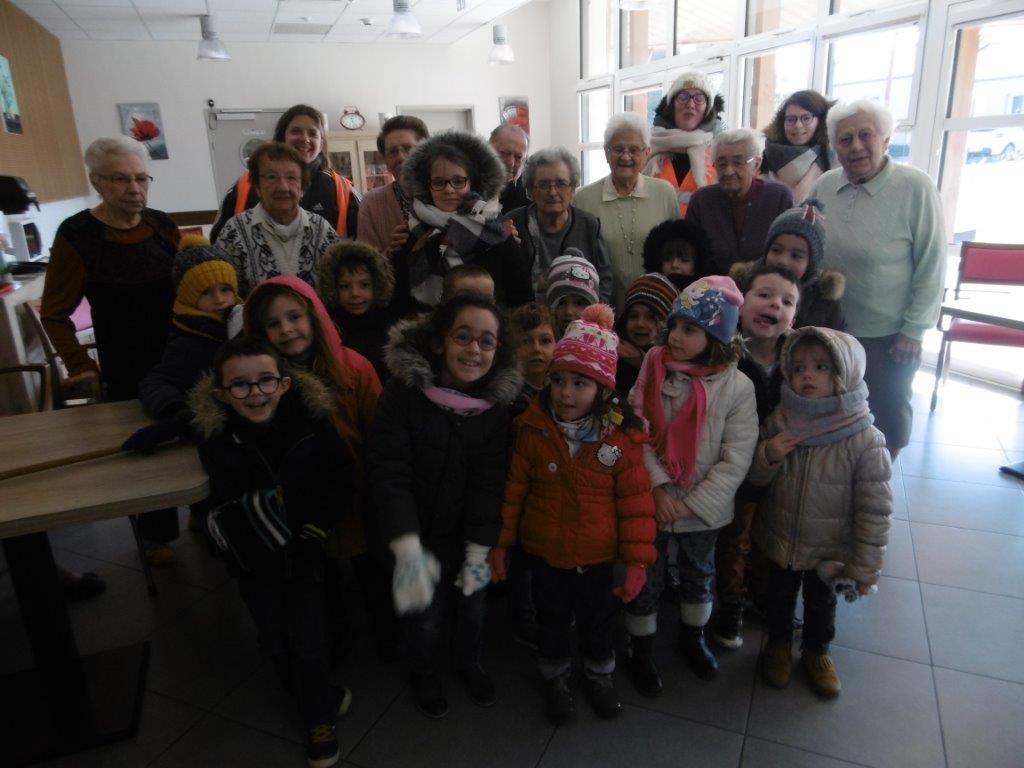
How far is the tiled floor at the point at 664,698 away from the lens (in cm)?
169

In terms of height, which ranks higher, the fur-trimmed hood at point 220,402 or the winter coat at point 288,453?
the fur-trimmed hood at point 220,402

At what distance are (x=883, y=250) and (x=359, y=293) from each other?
1856mm

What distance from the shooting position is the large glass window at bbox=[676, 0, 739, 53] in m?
6.56

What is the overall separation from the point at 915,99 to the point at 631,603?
4547 millimetres

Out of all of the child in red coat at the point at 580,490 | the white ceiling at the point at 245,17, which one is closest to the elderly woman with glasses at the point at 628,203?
the child in red coat at the point at 580,490

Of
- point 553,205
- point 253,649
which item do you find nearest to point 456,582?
point 253,649

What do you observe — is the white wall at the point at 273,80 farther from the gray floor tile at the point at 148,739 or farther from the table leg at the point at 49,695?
the gray floor tile at the point at 148,739

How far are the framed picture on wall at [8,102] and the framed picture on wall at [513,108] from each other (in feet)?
18.6

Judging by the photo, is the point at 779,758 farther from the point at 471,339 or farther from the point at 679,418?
the point at 471,339

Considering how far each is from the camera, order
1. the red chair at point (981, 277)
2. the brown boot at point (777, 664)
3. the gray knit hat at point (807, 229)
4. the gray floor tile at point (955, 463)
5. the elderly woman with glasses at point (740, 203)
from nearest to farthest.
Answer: the brown boot at point (777, 664), the gray knit hat at point (807, 229), the elderly woman with glasses at point (740, 203), the gray floor tile at point (955, 463), the red chair at point (981, 277)

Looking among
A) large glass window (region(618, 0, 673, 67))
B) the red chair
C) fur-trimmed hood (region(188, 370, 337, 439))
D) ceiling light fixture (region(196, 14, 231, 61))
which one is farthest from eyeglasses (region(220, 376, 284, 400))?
large glass window (region(618, 0, 673, 67))

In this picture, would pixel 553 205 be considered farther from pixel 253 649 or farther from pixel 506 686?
pixel 253 649

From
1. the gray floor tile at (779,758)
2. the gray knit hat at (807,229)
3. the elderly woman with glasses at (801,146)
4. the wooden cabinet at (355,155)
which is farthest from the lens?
the wooden cabinet at (355,155)

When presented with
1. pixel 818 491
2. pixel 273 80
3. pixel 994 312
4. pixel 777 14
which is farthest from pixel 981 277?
pixel 273 80
